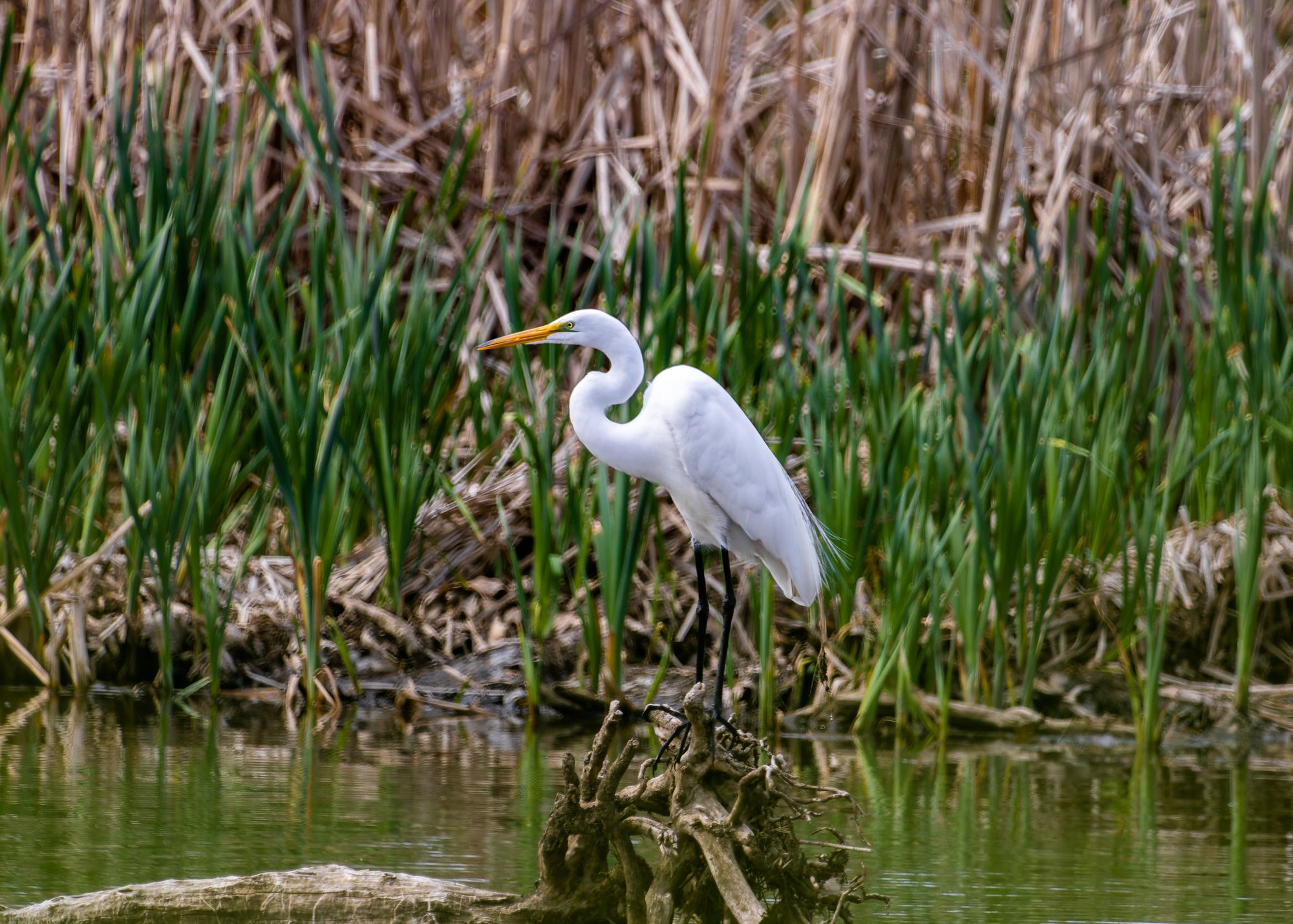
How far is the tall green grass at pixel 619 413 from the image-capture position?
17.0ft

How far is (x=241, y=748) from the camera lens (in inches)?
195

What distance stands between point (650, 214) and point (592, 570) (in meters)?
1.48

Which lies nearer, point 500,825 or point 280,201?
point 500,825

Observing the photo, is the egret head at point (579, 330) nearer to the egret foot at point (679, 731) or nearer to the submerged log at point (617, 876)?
the egret foot at point (679, 731)

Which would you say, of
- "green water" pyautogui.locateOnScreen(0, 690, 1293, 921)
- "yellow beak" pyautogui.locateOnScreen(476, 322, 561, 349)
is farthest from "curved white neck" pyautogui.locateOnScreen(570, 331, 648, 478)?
"green water" pyautogui.locateOnScreen(0, 690, 1293, 921)

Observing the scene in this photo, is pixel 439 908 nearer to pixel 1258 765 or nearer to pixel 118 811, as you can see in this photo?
pixel 118 811

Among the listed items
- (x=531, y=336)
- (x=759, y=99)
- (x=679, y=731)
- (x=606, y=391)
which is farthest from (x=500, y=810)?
(x=759, y=99)

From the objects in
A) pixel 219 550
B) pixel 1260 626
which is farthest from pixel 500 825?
pixel 1260 626

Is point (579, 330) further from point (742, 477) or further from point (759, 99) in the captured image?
point (759, 99)

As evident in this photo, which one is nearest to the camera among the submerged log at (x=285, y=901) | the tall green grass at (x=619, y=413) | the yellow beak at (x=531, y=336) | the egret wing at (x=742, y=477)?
the submerged log at (x=285, y=901)

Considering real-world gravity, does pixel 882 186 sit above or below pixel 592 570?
above

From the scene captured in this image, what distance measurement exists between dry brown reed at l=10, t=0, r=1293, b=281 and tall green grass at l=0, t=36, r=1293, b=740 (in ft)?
3.30

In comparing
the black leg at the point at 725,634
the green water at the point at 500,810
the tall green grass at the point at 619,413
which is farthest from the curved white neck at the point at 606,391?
the tall green grass at the point at 619,413

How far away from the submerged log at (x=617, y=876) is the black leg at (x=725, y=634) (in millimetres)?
499
